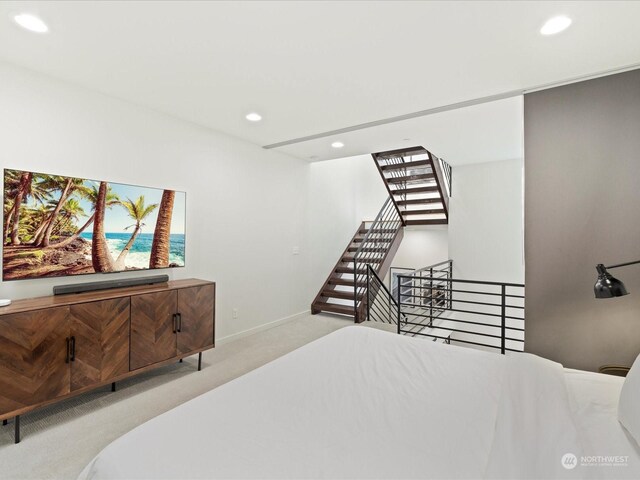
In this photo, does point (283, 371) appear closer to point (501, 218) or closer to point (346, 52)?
point (346, 52)

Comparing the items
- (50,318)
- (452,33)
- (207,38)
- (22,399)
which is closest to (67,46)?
(207,38)

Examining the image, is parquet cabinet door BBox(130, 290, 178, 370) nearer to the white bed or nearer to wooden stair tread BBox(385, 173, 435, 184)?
the white bed

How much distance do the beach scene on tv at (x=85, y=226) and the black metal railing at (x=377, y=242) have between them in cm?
335

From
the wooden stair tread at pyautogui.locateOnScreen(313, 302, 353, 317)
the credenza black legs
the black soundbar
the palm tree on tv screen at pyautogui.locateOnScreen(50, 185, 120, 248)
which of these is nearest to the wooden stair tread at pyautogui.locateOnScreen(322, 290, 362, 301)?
the wooden stair tread at pyautogui.locateOnScreen(313, 302, 353, 317)

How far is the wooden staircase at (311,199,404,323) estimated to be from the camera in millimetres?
5285

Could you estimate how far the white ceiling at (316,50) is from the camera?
1736 millimetres

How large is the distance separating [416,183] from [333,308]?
2885 millimetres

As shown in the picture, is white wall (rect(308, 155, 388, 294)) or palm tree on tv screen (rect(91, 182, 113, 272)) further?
white wall (rect(308, 155, 388, 294))

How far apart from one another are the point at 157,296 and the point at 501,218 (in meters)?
5.06

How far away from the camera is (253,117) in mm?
3283

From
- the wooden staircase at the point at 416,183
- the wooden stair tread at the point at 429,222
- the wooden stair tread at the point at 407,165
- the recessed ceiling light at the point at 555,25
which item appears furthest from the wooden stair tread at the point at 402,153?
the recessed ceiling light at the point at 555,25

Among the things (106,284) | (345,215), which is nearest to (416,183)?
(345,215)

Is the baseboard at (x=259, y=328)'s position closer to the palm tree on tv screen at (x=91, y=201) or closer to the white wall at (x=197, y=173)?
the white wall at (x=197, y=173)

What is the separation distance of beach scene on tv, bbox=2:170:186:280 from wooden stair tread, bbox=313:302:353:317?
2634 millimetres
